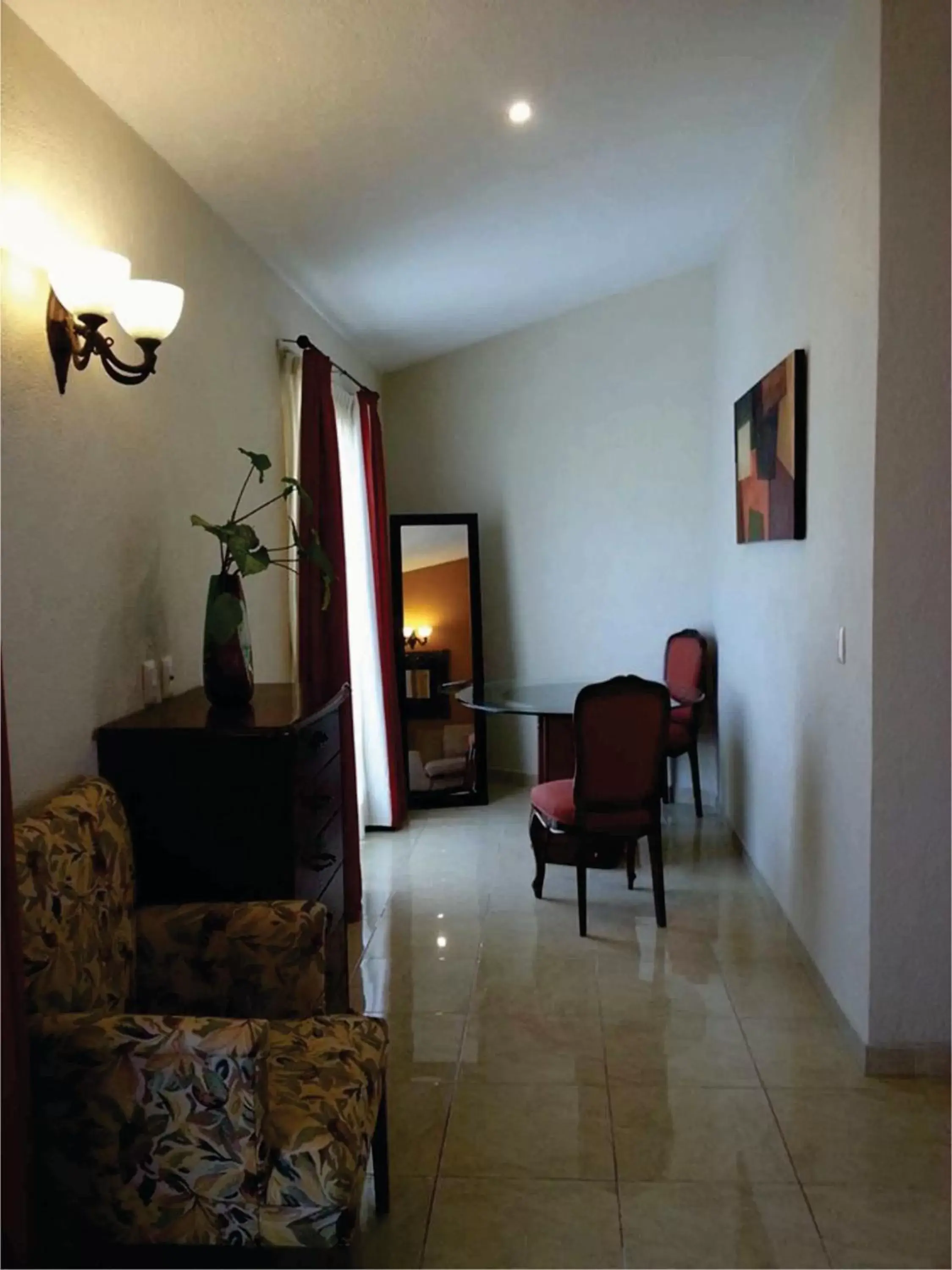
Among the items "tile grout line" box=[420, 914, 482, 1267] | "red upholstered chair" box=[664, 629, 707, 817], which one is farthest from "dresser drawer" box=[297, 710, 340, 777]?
"red upholstered chair" box=[664, 629, 707, 817]

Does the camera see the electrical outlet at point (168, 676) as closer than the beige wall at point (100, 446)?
No

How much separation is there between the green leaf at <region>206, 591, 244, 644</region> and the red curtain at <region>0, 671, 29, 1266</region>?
1.00 meters

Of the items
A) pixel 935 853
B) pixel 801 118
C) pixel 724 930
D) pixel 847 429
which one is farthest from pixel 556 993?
pixel 801 118

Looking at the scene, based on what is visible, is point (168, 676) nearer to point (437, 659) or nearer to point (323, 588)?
point (323, 588)

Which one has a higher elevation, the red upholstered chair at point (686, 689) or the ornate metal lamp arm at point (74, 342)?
the ornate metal lamp arm at point (74, 342)

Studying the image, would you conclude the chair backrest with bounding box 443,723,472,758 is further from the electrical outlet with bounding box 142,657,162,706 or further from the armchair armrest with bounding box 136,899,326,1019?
the armchair armrest with bounding box 136,899,326,1019

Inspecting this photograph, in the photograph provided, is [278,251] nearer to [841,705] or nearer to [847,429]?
[847,429]

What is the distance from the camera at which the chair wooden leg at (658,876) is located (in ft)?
12.1

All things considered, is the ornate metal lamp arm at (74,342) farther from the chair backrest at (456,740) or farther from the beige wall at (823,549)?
the chair backrest at (456,740)

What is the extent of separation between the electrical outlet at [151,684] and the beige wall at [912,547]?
6.27 feet

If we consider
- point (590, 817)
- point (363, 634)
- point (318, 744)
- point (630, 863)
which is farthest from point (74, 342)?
point (630, 863)

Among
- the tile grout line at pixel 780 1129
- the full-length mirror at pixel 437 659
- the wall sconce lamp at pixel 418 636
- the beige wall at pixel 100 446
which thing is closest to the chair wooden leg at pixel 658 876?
the tile grout line at pixel 780 1129

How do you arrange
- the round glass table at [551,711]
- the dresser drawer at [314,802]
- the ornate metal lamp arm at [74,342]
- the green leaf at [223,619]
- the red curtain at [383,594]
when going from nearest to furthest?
the ornate metal lamp arm at [74,342]
the dresser drawer at [314,802]
the green leaf at [223,619]
the round glass table at [551,711]
the red curtain at [383,594]

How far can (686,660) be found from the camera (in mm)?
5309
